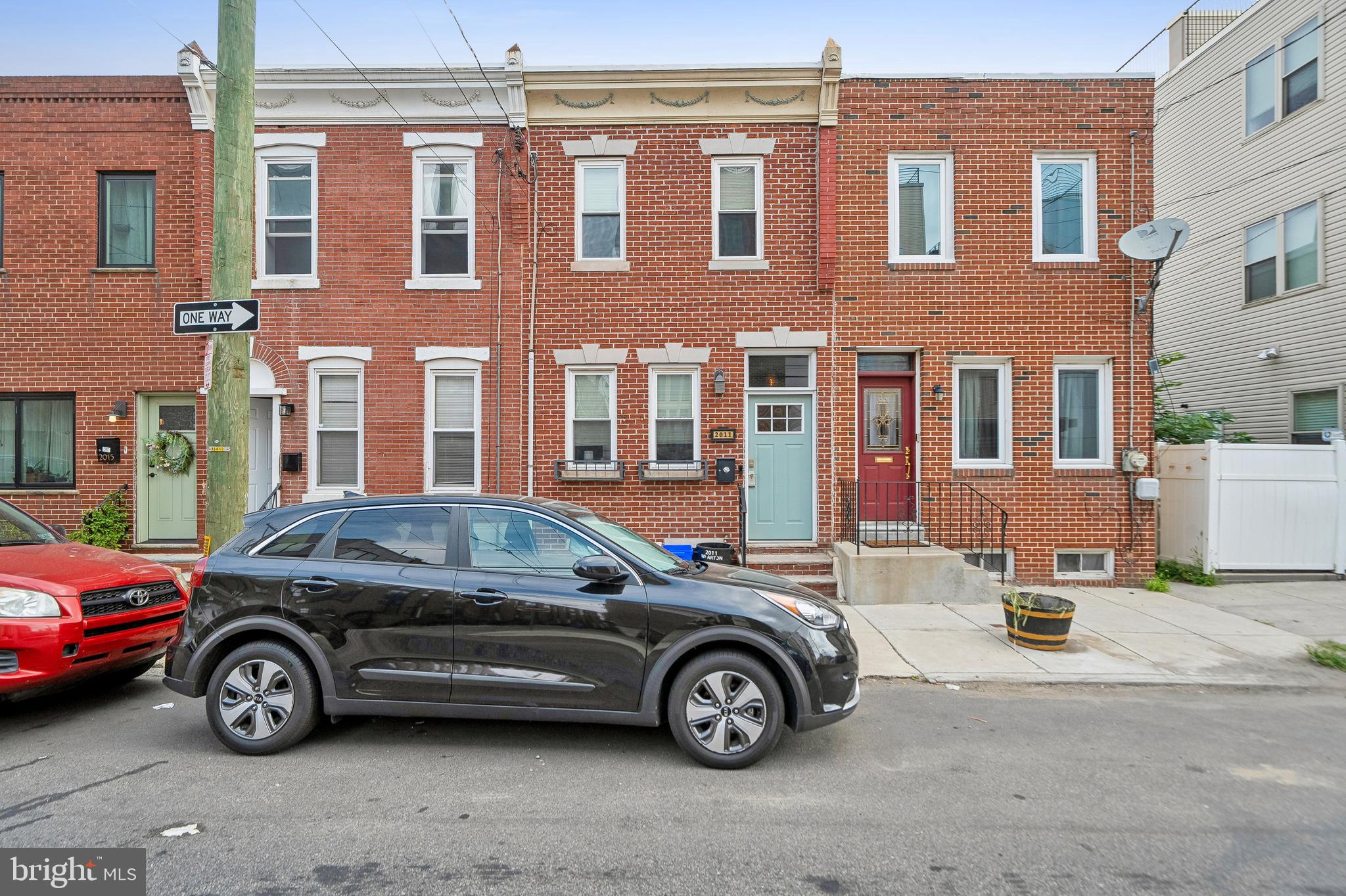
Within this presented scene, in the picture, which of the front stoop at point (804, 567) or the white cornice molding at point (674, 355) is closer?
the front stoop at point (804, 567)

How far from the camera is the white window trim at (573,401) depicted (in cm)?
1043

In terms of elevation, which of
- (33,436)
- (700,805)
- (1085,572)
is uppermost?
(33,436)

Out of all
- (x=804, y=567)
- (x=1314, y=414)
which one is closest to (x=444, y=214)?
(x=804, y=567)

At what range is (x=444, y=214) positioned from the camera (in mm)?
10492

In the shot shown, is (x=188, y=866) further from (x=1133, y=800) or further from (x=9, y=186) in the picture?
(x=9, y=186)

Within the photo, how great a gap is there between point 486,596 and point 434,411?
653cm

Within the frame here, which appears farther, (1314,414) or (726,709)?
(1314,414)

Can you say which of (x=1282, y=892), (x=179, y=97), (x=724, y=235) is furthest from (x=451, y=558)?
(x=179, y=97)

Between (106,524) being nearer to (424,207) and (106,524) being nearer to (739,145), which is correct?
(424,207)

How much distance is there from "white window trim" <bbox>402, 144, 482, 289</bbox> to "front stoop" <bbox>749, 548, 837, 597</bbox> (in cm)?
554

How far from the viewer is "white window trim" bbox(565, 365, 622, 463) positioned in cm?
1043

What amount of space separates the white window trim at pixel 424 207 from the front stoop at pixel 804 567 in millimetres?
5537

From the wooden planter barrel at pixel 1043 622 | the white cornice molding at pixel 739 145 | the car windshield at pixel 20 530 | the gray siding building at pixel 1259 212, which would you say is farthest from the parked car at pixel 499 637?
the gray siding building at pixel 1259 212

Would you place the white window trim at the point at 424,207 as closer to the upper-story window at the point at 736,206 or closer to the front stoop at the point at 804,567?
the upper-story window at the point at 736,206
